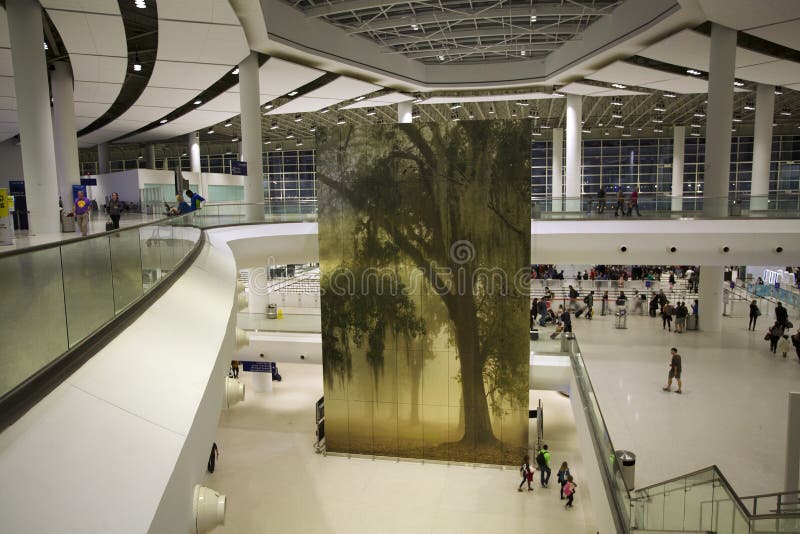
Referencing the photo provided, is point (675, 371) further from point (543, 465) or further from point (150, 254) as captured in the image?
point (150, 254)

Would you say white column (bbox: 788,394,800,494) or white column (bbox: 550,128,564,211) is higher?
white column (bbox: 550,128,564,211)

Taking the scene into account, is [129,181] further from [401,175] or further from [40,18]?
[401,175]

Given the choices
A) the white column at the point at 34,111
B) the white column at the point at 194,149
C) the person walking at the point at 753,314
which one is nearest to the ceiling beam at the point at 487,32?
the person walking at the point at 753,314

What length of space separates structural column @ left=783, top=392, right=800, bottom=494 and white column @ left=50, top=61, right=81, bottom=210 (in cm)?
2019

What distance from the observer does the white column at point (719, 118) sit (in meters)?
17.9

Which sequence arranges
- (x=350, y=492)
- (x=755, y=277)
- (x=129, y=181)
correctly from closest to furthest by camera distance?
(x=350, y=492)
(x=129, y=181)
(x=755, y=277)

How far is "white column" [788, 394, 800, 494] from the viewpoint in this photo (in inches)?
277

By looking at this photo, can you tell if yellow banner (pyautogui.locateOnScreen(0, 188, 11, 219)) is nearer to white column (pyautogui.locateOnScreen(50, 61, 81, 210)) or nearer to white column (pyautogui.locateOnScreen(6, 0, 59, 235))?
white column (pyautogui.locateOnScreen(6, 0, 59, 235))

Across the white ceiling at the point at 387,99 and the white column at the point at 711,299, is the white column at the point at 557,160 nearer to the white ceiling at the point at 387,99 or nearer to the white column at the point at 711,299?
the white ceiling at the point at 387,99

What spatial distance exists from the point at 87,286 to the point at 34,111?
12.7m

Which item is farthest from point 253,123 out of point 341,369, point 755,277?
point 755,277

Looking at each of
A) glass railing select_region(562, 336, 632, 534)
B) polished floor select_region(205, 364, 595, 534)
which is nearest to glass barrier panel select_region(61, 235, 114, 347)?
glass railing select_region(562, 336, 632, 534)

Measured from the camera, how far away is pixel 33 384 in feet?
9.12

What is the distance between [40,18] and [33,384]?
541 inches
